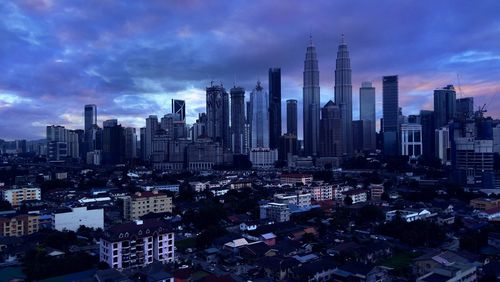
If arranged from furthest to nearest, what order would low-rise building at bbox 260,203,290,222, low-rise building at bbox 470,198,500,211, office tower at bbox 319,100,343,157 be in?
office tower at bbox 319,100,343,157
low-rise building at bbox 470,198,500,211
low-rise building at bbox 260,203,290,222

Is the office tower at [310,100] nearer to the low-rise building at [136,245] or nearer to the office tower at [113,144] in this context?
the office tower at [113,144]

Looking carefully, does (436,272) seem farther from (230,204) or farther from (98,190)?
(98,190)

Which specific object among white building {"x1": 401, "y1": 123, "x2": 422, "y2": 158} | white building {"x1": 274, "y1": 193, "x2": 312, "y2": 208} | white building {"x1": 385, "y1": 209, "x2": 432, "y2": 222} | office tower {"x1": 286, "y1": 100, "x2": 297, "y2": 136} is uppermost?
office tower {"x1": 286, "y1": 100, "x2": 297, "y2": 136}

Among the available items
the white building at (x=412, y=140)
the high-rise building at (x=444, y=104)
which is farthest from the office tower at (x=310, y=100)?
the high-rise building at (x=444, y=104)

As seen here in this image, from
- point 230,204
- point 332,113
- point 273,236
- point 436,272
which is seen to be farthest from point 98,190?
point 332,113

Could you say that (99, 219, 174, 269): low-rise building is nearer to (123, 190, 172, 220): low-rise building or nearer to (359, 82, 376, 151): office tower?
(123, 190, 172, 220): low-rise building

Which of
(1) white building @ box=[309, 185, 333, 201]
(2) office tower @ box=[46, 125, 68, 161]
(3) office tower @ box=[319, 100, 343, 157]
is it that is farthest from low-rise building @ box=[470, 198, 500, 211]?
(2) office tower @ box=[46, 125, 68, 161]

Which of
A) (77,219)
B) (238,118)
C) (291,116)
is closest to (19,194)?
(77,219)
